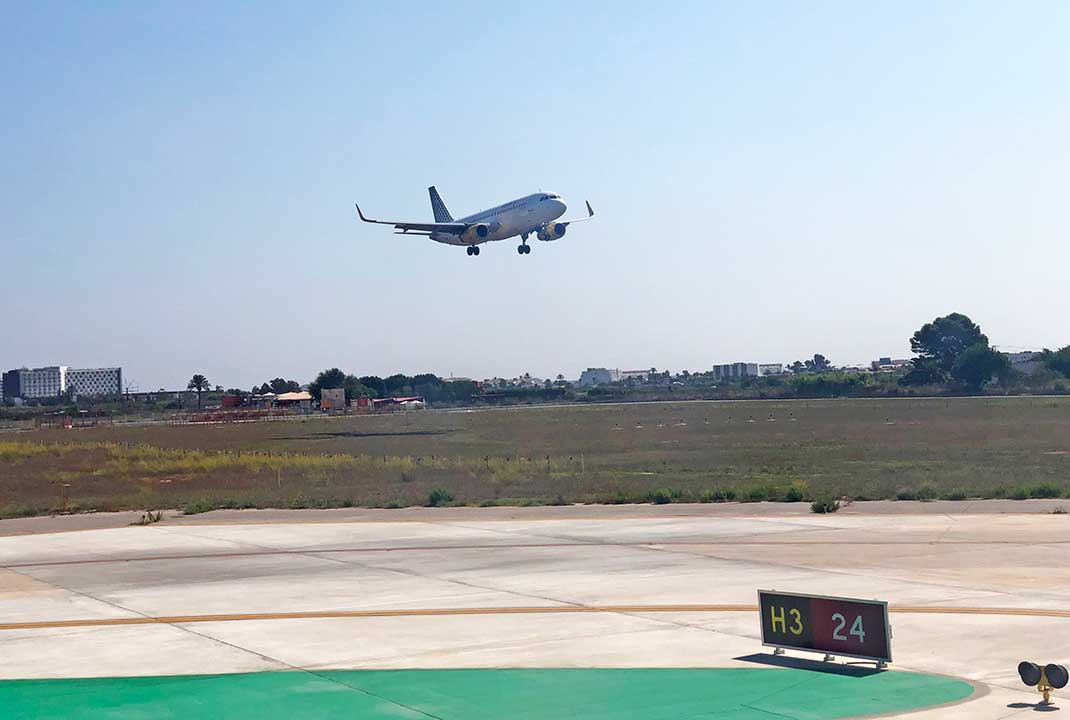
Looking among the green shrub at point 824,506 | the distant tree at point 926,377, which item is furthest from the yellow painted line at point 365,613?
the distant tree at point 926,377

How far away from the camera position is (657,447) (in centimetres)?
7069

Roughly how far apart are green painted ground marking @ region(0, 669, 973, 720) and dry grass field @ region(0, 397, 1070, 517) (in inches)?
864

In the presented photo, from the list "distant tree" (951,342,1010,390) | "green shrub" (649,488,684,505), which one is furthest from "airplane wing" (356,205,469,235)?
"distant tree" (951,342,1010,390)

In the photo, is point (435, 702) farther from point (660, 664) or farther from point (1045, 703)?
point (1045, 703)

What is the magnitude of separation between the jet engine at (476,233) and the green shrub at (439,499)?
3177cm

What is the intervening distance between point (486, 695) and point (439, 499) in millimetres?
24552

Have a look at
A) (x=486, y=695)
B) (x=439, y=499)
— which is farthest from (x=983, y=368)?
(x=486, y=695)

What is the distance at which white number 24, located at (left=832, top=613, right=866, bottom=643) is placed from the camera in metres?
14.3

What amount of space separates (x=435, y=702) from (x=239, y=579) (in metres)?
10.5

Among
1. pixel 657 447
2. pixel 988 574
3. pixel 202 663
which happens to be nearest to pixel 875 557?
pixel 988 574

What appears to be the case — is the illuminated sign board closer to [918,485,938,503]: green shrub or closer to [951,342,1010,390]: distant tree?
[918,485,938,503]: green shrub

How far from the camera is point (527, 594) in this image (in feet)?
66.8

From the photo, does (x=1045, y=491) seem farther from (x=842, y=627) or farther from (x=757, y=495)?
(x=842, y=627)

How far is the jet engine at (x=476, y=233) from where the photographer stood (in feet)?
227
